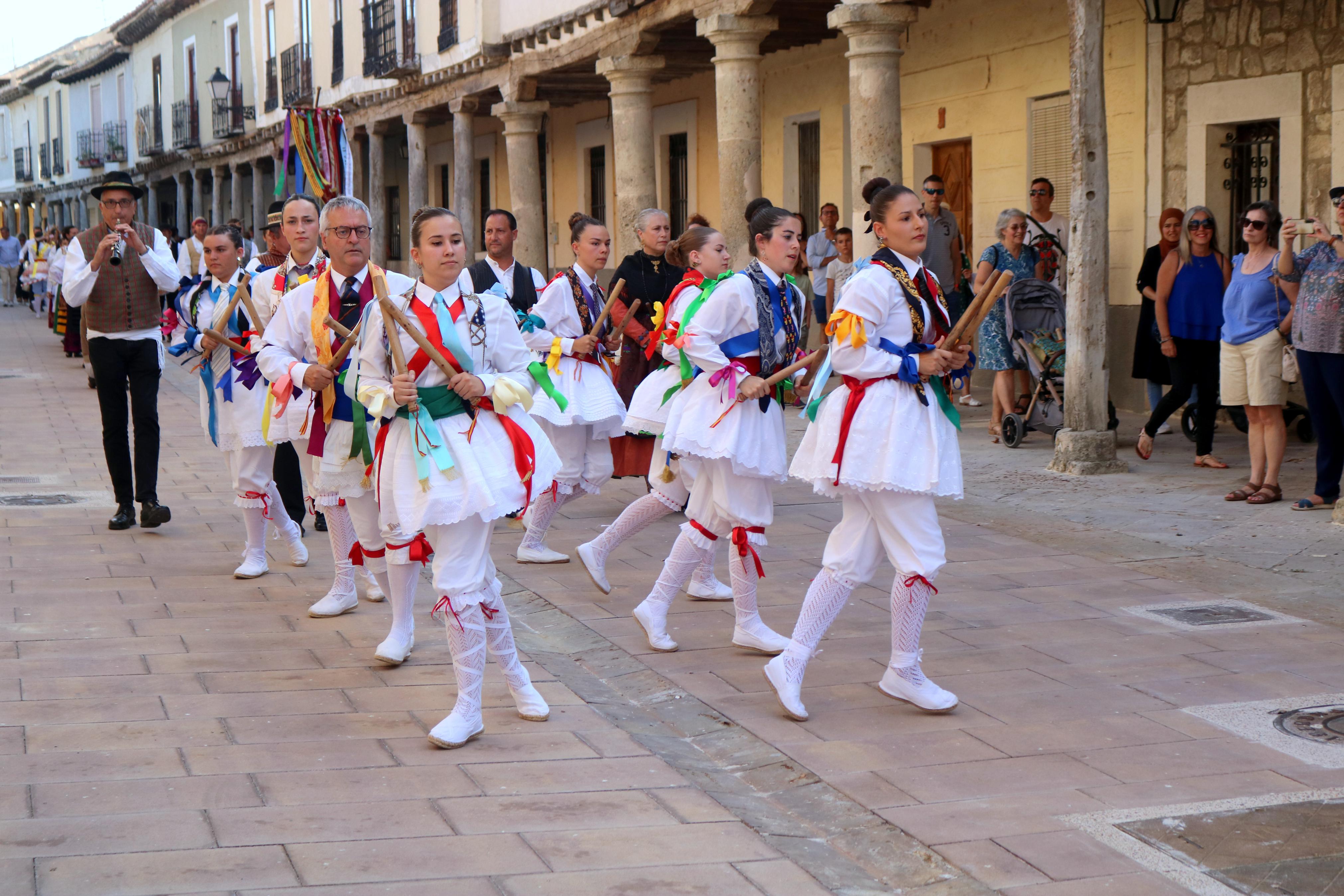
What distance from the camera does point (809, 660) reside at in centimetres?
553

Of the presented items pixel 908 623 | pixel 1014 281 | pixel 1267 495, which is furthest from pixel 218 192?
pixel 908 623

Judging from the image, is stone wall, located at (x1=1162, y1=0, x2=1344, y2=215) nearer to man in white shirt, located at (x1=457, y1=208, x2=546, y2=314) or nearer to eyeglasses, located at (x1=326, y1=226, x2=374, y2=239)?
man in white shirt, located at (x1=457, y1=208, x2=546, y2=314)

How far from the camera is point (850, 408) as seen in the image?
16.7ft

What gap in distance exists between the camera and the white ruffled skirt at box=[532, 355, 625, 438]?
7.69 metres

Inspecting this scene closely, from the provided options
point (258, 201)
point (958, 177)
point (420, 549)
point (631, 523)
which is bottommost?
point (631, 523)

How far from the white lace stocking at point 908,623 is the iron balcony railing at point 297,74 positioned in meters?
27.5

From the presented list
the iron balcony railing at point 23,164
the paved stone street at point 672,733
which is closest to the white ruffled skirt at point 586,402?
the paved stone street at point 672,733

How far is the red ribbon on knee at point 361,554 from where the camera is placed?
586cm

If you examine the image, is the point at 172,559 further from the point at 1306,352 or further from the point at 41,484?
the point at 1306,352

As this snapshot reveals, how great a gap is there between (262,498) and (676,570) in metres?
2.45

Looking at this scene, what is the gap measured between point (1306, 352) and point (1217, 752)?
4.48 metres

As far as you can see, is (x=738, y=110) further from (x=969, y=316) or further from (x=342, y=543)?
(x=969, y=316)

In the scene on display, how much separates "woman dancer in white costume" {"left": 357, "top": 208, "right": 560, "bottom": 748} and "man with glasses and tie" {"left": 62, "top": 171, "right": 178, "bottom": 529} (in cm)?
422

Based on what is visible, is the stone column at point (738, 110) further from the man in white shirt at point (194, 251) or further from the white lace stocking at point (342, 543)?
the white lace stocking at point (342, 543)
